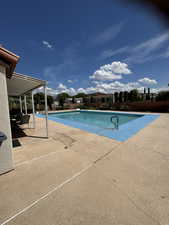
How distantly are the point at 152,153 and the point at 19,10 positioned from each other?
27.5 feet

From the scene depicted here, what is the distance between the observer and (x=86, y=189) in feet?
6.14

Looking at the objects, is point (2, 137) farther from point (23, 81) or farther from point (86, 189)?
point (23, 81)

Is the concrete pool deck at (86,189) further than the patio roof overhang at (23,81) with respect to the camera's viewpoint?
No

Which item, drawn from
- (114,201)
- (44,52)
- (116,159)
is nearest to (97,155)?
(116,159)

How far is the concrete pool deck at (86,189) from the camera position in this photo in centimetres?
138

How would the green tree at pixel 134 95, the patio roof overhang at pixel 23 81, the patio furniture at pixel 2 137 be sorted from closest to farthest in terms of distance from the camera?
1. the patio furniture at pixel 2 137
2. the patio roof overhang at pixel 23 81
3. the green tree at pixel 134 95

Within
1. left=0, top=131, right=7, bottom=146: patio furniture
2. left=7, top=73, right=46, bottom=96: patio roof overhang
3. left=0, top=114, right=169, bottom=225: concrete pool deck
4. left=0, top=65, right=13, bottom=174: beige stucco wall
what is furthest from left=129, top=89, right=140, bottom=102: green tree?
left=0, top=131, right=7, bottom=146: patio furniture

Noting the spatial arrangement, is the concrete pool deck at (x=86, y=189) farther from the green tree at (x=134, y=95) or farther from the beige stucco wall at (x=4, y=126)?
the green tree at (x=134, y=95)

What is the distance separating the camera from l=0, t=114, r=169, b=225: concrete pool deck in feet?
4.54

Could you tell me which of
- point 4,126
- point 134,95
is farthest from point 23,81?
point 134,95

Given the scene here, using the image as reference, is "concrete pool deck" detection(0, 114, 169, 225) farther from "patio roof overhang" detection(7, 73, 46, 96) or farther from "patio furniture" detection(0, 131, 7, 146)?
"patio roof overhang" detection(7, 73, 46, 96)

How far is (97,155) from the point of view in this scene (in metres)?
3.17

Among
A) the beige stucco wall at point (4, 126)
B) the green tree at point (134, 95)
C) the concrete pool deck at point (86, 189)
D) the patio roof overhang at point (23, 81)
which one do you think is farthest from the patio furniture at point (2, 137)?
the green tree at point (134, 95)

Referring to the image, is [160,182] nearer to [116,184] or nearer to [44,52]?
[116,184]
